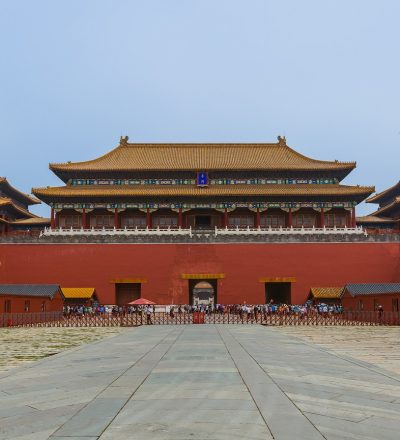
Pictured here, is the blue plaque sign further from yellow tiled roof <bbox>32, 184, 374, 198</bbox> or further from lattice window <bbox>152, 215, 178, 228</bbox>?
lattice window <bbox>152, 215, 178, 228</bbox>

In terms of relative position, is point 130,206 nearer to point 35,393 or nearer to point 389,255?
point 389,255

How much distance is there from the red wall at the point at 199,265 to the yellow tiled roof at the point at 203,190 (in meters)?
5.06

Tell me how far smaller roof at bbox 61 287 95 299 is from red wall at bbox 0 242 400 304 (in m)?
0.50

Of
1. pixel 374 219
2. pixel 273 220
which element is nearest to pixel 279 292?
pixel 273 220

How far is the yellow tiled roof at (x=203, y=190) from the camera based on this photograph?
41875 millimetres

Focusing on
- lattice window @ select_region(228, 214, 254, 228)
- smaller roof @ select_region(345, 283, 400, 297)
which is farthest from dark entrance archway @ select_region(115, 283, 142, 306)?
smaller roof @ select_region(345, 283, 400, 297)

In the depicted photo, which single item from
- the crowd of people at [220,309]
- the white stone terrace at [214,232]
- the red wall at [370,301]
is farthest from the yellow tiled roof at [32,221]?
the red wall at [370,301]

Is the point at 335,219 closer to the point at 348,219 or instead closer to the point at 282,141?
the point at 348,219

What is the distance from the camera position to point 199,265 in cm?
3850

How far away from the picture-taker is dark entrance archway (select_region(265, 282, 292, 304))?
3872cm

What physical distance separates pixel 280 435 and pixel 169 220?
40.0 m

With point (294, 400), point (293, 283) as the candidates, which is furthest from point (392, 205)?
point (294, 400)

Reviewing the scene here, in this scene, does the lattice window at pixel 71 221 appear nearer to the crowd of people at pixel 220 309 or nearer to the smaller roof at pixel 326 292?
the crowd of people at pixel 220 309

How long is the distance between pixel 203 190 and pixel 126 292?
10690mm
